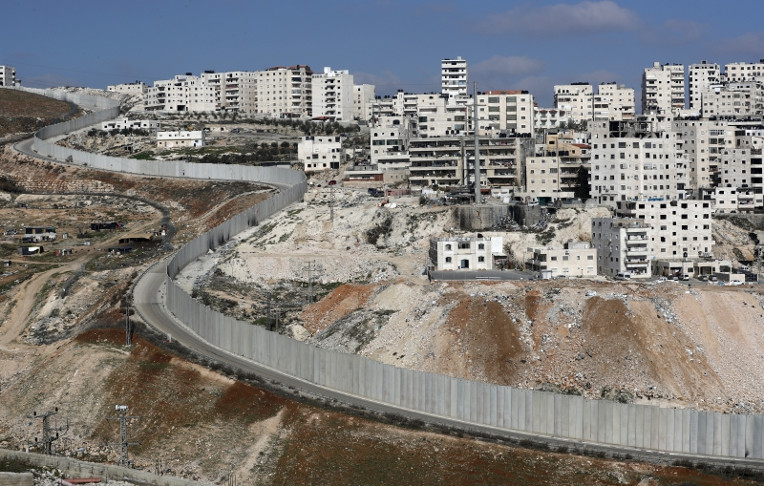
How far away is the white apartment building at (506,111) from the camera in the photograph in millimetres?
133625

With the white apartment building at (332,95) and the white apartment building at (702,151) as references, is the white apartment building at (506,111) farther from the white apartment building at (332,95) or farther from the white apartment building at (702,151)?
the white apartment building at (332,95)

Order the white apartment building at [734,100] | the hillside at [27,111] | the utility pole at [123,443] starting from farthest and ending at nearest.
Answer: the white apartment building at [734,100] → the hillside at [27,111] → the utility pole at [123,443]

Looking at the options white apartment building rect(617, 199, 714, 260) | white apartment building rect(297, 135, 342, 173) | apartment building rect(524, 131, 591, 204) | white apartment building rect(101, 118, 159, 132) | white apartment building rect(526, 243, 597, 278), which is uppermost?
white apartment building rect(101, 118, 159, 132)

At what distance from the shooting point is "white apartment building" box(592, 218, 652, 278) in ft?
273

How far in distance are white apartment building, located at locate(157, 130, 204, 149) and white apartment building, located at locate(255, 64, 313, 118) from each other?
41082 mm

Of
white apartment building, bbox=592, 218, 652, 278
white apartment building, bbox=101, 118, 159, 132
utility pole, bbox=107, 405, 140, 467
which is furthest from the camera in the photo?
white apartment building, bbox=101, 118, 159, 132

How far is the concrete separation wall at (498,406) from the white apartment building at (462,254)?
20017 millimetres

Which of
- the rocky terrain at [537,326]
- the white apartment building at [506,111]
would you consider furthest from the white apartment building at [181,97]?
the rocky terrain at [537,326]

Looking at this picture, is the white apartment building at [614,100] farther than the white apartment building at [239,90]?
No

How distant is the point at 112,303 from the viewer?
75125 millimetres

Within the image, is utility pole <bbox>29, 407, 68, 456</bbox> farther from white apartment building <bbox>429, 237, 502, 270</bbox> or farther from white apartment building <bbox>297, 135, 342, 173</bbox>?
white apartment building <bbox>297, 135, 342, 173</bbox>

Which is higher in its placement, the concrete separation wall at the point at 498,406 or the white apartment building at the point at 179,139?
the white apartment building at the point at 179,139

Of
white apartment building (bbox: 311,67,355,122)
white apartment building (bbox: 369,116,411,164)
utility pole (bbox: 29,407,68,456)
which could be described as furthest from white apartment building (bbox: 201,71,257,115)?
utility pole (bbox: 29,407,68,456)

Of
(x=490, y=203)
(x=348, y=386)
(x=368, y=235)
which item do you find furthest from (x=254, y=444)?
(x=490, y=203)
